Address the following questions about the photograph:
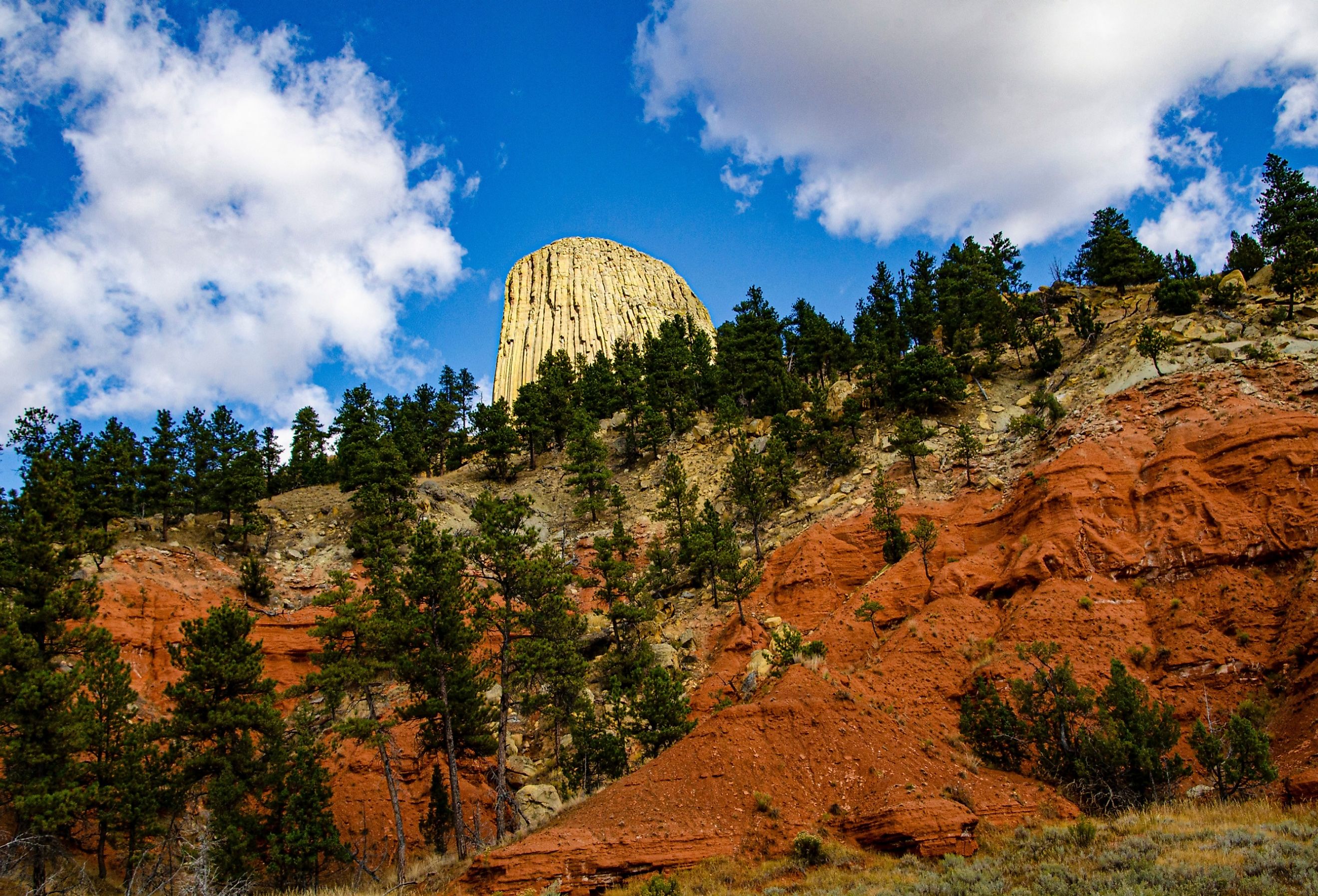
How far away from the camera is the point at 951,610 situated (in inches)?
1131

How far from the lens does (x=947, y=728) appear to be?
75.8 ft

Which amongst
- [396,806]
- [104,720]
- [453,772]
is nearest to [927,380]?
[453,772]

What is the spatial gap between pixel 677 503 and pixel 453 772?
80.7 ft

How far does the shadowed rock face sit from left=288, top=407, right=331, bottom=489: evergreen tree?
37.0 meters

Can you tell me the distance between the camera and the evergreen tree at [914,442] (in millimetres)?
41594

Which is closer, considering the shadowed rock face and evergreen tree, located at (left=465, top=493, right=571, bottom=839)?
evergreen tree, located at (left=465, top=493, right=571, bottom=839)

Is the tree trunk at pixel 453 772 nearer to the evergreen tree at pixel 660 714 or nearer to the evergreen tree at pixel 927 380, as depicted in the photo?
the evergreen tree at pixel 660 714

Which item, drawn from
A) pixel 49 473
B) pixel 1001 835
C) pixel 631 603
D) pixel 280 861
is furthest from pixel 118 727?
pixel 1001 835

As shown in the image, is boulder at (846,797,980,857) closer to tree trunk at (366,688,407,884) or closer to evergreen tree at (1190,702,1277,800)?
evergreen tree at (1190,702,1277,800)

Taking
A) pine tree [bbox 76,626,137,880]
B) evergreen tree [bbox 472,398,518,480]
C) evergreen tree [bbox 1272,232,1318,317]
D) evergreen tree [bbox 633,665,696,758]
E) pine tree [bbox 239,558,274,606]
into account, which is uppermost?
evergreen tree [bbox 472,398,518,480]

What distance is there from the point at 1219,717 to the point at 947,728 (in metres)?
8.63

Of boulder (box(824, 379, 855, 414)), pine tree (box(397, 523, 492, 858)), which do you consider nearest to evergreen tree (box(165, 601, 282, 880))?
pine tree (box(397, 523, 492, 858))

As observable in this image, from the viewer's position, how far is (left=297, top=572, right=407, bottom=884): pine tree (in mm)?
25266

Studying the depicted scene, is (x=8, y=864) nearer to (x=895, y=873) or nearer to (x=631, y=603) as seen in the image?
(x=631, y=603)
